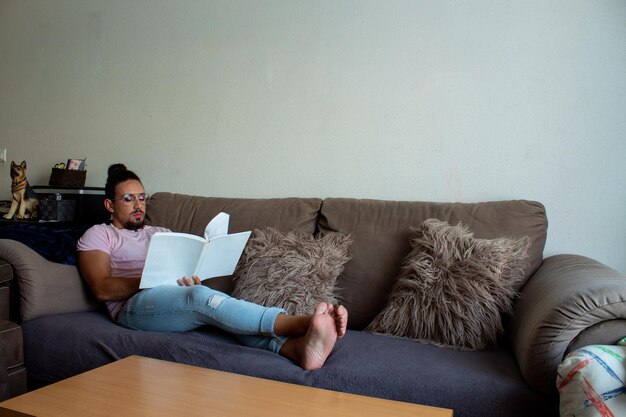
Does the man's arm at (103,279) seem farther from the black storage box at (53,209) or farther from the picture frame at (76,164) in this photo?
the picture frame at (76,164)

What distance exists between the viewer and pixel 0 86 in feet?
11.1

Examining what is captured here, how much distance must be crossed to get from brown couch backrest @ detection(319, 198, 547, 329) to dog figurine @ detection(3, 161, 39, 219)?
177 centimetres

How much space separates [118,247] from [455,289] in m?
1.36

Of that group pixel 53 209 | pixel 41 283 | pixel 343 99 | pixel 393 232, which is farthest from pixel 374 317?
pixel 53 209

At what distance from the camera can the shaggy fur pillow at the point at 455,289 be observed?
5.39 feet

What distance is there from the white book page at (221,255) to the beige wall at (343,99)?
672 millimetres

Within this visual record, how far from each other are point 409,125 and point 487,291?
0.92 m

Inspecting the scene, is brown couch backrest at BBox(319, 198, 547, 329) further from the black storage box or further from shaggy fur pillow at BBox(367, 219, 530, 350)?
the black storage box

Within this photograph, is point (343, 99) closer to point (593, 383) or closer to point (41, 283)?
point (41, 283)

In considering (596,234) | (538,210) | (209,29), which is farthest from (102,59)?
(596,234)

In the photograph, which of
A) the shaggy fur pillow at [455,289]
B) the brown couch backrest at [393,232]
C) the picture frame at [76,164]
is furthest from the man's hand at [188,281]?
the picture frame at [76,164]

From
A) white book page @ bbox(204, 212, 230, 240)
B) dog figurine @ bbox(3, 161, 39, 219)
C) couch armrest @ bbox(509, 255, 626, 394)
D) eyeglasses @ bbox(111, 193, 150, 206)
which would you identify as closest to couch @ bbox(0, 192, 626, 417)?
couch armrest @ bbox(509, 255, 626, 394)

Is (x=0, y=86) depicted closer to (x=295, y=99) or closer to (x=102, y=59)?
(x=102, y=59)

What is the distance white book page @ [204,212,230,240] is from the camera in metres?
1.81
